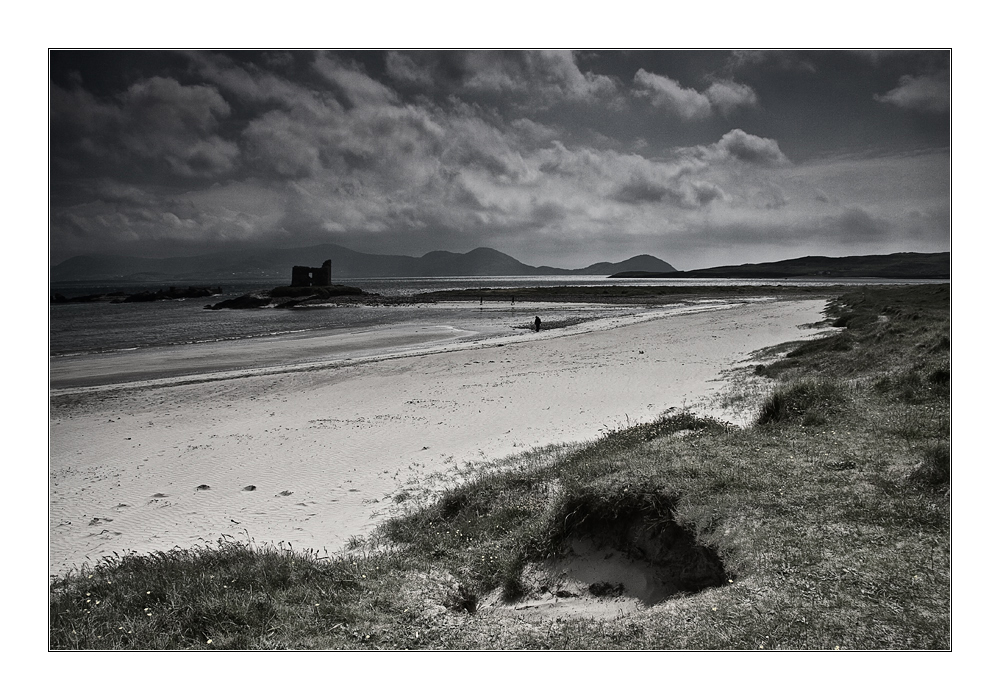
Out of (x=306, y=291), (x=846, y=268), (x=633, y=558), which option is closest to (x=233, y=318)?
(x=306, y=291)

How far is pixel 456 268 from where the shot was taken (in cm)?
941

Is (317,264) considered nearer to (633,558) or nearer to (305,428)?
(305,428)

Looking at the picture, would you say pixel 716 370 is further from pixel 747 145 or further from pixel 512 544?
pixel 512 544

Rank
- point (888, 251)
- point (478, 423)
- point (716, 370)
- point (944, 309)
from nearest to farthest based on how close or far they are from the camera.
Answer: point (944, 309), point (888, 251), point (478, 423), point (716, 370)

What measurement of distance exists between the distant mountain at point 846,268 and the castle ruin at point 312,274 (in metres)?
5.53

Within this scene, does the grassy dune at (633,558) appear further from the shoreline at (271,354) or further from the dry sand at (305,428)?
the shoreline at (271,354)

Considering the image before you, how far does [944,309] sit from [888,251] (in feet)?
2.69

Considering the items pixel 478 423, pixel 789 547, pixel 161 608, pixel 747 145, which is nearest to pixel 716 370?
pixel 478 423

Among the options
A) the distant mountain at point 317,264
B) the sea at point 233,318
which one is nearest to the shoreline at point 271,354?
the sea at point 233,318

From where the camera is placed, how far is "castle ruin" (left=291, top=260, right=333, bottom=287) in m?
10.5

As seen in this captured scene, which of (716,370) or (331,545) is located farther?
(716,370)

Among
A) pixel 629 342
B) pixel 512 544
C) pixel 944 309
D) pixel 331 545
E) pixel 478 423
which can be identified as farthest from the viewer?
pixel 629 342

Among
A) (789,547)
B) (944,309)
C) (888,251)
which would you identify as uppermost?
(888,251)

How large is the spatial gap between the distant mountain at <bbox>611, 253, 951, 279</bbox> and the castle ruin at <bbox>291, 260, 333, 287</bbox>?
5527 mm
